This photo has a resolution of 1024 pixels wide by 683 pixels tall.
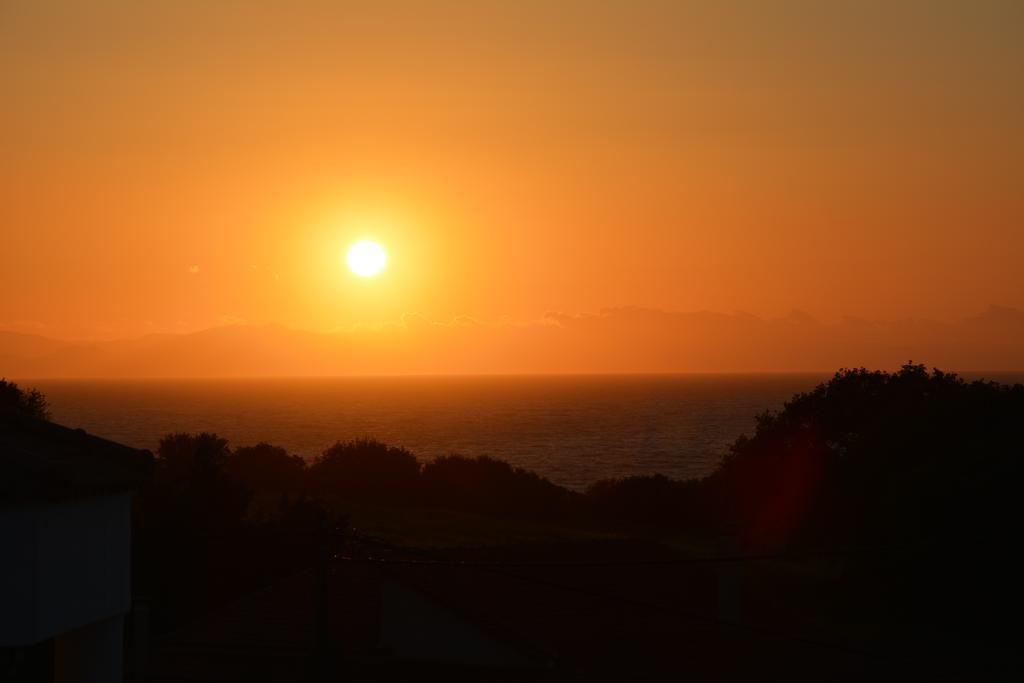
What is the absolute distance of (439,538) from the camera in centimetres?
3962

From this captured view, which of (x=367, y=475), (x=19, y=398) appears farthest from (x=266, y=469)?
(x=19, y=398)

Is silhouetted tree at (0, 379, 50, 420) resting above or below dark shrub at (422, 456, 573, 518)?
above

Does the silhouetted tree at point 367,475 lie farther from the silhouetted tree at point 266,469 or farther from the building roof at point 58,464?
the building roof at point 58,464

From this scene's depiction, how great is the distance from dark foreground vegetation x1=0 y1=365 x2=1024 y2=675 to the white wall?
9.82ft

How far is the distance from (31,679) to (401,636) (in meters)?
6.02

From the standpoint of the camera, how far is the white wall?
8.71m

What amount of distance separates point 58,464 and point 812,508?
1713 inches

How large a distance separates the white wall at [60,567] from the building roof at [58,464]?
17cm

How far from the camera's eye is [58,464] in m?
9.16

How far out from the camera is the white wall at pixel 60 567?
28.6 ft

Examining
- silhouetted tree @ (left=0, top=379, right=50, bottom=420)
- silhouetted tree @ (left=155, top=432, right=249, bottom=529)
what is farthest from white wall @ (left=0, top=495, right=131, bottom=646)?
silhouetted tree @ (left=0, top=379, right=50, bottom=420)

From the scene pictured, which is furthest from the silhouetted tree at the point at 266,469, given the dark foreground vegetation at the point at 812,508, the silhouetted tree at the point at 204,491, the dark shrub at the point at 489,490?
the silhouetted tree at the point at 204,491

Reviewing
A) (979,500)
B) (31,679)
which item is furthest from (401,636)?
(979,500)

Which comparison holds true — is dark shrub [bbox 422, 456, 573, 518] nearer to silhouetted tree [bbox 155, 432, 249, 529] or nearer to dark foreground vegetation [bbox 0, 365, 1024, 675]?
dark foreground vegetation [bbox 0, 365, 1024, 675]
